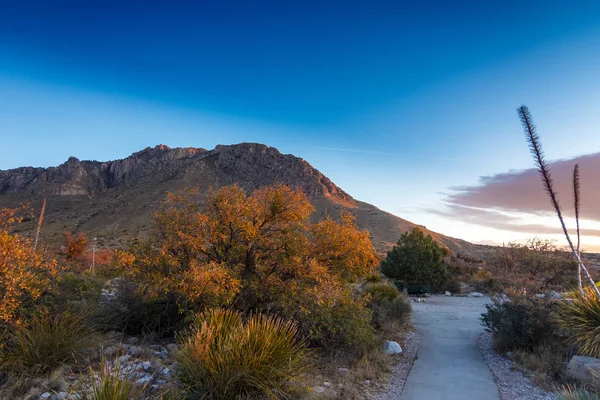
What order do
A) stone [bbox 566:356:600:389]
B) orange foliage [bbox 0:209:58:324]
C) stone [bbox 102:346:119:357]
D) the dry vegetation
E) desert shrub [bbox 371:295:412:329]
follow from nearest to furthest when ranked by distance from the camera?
the dry vegetation, orange foliage [bbox 0:209:58:324], stone [bbox 566:356:600:389], stone [bbox 102:346:119:357], desert shrub [bbox 371:295:412:329]

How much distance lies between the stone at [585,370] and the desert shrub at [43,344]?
9760 mm

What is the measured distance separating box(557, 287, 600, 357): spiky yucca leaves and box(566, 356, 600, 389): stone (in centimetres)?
50

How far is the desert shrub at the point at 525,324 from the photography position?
31.6 ft

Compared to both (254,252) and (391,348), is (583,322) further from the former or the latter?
(254,252)

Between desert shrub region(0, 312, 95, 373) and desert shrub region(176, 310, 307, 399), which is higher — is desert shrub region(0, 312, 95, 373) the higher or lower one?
the lower one

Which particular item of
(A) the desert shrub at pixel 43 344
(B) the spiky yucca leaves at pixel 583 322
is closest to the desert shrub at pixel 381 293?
(B) the spiky yucca leaves at pixel 583 322

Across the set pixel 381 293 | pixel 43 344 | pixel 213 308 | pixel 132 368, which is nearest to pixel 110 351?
pixel 43 344

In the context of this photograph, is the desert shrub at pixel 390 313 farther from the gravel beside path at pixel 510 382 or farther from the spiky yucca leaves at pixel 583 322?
the spiky yucca leaves at pixel 583 322

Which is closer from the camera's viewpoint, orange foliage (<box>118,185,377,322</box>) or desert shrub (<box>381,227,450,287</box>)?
orange foliage (<box>118,185,377,322</box>)

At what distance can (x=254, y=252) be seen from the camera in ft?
31.4

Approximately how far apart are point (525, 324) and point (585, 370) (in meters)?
2.36

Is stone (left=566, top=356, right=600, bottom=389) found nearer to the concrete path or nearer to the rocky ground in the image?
the concrete path

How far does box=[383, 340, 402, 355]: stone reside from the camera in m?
10.0

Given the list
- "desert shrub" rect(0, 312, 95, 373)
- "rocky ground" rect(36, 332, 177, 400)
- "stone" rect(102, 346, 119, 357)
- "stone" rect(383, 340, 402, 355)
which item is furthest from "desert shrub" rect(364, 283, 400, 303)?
"desert shrub" rect(0, 312, 95, 373)
